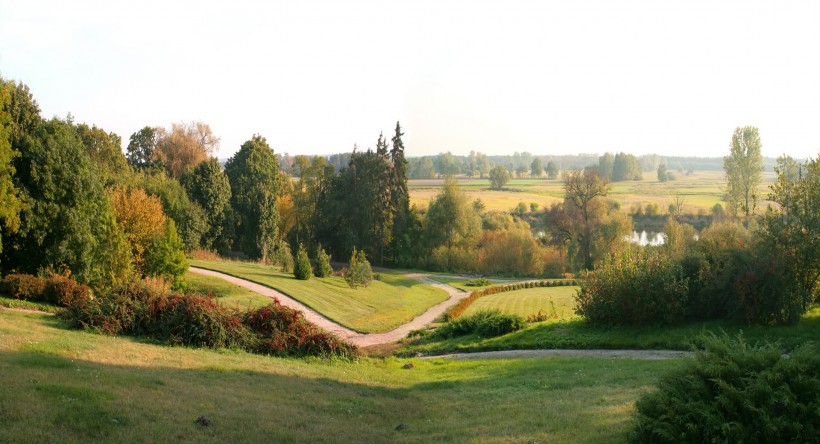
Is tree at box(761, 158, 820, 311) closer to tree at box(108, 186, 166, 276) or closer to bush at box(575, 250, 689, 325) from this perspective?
bush at box(575, 250, 689, 325)

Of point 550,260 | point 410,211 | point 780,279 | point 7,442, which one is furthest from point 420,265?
point 7,442

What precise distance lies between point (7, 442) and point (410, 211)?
213 ft

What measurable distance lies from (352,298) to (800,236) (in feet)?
78.1

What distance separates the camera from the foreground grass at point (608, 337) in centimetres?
2039

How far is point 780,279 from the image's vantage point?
68.0ft

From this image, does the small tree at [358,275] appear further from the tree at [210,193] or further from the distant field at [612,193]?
the distant field at [612,193]

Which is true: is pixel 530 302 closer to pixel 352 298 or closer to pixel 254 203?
pixel 352 298

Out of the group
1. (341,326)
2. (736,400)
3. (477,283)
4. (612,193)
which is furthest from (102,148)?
(612,193)

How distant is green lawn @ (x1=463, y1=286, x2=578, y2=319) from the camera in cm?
3659

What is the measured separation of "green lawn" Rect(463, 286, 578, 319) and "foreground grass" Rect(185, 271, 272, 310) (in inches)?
467

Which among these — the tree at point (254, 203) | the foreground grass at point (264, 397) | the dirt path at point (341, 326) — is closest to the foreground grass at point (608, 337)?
the dirt path at point (341, 326)

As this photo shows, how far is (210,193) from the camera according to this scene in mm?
56938

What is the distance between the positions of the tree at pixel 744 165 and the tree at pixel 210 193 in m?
67.9

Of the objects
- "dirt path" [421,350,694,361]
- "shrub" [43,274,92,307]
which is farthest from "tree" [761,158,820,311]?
"shrub" [43,274,92,307]
